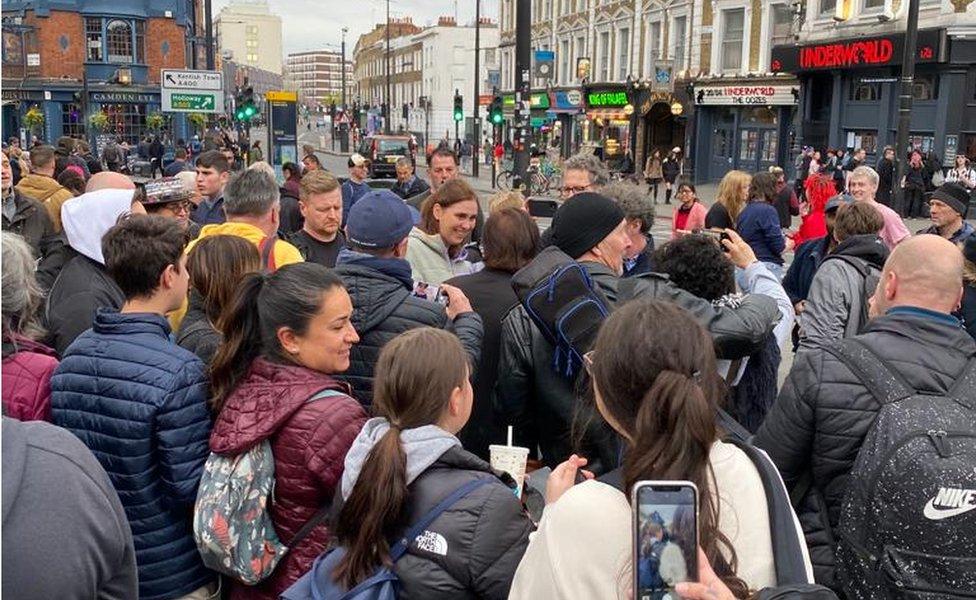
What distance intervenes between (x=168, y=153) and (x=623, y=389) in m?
42.8

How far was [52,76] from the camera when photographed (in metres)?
46.2

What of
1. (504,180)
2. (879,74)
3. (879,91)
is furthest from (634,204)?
(504,180)

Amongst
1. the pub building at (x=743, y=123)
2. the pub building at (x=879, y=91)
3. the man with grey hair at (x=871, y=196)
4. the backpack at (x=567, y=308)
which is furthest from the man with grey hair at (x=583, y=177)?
the pub building at (x=743, y=123)

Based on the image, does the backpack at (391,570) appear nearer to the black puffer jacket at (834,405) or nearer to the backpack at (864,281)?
the black puffer jacket at (834,405)

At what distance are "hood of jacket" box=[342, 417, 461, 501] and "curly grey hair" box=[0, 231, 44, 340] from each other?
152cm

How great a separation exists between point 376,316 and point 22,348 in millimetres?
1284

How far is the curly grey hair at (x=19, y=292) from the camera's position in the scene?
3.16 m

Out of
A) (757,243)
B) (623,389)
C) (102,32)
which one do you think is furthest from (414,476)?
(102,32)

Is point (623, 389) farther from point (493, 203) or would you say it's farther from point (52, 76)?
point (52, 76)

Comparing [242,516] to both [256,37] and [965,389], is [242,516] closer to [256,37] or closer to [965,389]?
[965,389]

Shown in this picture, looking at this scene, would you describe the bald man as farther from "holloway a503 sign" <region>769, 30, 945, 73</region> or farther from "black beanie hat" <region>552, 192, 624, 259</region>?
"holloway a503 sign" <region>769, 30, 945, 73</region>

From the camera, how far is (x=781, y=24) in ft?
104

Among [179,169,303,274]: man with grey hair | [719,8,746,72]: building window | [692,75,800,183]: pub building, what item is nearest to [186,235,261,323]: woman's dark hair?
[179,169,303,274]: man with grey hair

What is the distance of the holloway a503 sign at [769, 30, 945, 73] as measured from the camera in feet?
73.2
